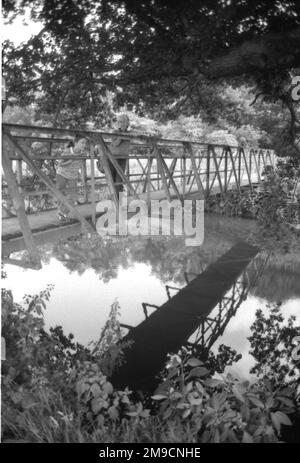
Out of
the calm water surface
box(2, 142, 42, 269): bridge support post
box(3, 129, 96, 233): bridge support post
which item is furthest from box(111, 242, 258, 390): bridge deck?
box(2, 142, 42, 269): bridge support post

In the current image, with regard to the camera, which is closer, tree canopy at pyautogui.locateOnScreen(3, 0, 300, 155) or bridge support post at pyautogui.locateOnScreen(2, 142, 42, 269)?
bridge support post at pyautogui.locateOnScreen(2, 142, 42, 269)

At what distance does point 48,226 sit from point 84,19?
4051 mm

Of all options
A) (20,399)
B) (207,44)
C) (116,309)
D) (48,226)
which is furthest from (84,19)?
(20,399)

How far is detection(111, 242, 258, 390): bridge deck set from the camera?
16.9ft

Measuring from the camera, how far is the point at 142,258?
10703 mm

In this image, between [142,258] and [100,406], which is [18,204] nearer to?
[100,406]

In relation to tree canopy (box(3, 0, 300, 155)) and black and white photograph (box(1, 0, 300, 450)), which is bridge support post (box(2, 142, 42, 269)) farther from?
tree canopy (box(3, 0, 300, 155))

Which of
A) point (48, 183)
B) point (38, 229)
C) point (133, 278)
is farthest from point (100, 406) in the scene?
point (133, 278)

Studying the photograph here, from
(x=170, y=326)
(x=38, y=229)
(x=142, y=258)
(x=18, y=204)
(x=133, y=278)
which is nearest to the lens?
(x=18, y=204)

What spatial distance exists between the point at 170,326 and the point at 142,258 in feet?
14.2

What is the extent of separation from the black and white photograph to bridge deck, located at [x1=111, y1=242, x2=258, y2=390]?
3 centimetres

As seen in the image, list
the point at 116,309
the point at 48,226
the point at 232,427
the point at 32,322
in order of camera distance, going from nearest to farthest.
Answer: the point at 232,427
the point at 48,226
the point at 32,322
the point at 116,309

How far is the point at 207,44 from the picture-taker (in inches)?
223
